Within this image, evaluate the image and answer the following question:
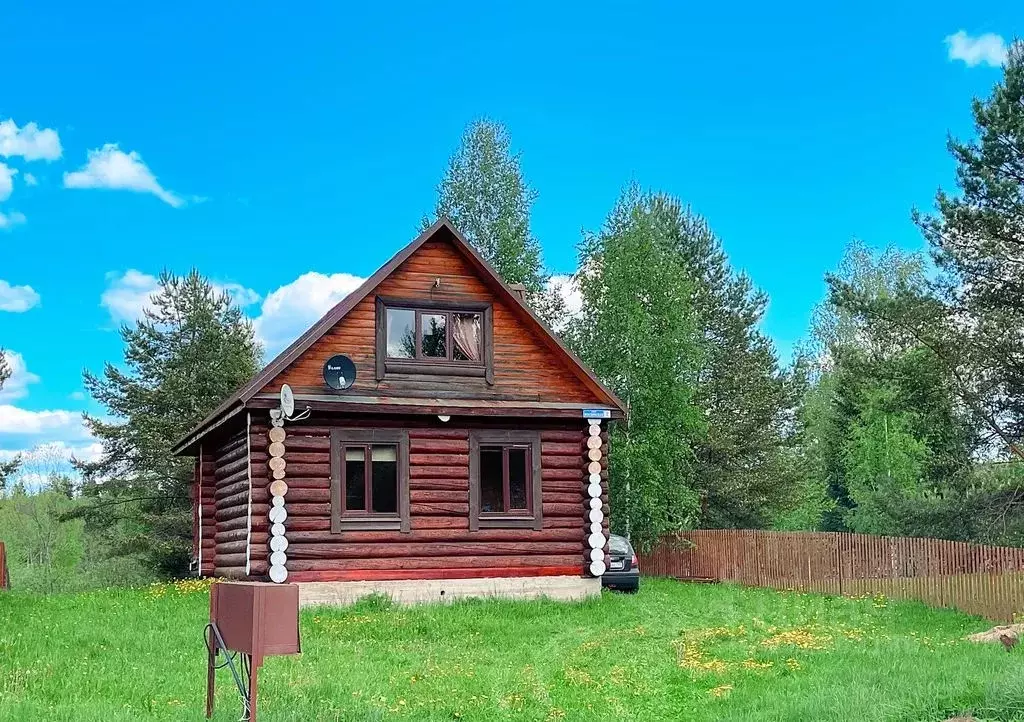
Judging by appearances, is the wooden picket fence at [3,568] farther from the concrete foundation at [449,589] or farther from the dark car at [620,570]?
the dark car at [620,570]

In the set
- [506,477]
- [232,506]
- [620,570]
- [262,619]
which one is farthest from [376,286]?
[262,619]

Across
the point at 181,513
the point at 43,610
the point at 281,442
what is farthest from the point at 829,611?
the point at 181,513

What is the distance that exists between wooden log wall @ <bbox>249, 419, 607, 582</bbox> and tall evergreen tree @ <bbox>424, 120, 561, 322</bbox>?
51.5 feet

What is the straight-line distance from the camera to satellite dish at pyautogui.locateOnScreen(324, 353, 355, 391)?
19.3 metres

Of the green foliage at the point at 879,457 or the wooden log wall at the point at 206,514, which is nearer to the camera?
the wooden log wall at the point at 206,514

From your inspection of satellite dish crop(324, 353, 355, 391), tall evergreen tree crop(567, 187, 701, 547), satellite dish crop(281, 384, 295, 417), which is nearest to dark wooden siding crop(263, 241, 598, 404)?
satellite dish crop(324, 353, 355, 391)

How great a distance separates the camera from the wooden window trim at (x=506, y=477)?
2045 centimetres

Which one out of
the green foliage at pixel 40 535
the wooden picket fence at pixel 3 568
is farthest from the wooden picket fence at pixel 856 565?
the green foliage at pixel 40 535

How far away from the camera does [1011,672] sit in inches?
376

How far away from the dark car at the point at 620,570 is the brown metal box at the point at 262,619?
16.3 meters

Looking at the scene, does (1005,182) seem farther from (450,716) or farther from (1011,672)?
(450,716)

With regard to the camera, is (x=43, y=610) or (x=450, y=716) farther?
(x=43, y=610)

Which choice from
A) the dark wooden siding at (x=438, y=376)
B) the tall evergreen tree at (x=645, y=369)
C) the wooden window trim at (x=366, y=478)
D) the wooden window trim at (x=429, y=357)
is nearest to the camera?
the wooden window trim at (x=366, y=478)

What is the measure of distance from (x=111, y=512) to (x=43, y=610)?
22.5m
